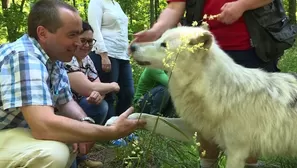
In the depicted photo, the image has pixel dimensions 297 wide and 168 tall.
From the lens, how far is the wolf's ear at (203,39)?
2.75 m

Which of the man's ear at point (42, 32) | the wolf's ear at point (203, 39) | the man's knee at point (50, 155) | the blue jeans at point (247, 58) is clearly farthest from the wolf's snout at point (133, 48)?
the man's knee at point (50, 155)

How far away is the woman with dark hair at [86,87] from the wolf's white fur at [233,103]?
1.45 m

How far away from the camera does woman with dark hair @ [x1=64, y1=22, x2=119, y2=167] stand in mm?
4105

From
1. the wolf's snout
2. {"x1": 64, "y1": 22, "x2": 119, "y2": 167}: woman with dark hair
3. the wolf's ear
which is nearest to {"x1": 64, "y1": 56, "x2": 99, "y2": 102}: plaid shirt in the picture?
{"x1": 64, "y1": 22, "x2": 119, "y2": 167}: woman with dark hair

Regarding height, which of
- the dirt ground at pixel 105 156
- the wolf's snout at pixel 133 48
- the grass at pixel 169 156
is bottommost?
the dirt ground at pixel 105 156

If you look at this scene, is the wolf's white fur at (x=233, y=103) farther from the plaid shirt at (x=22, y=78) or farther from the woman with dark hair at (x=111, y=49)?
the woman with dark hair at (x=111, y=49)

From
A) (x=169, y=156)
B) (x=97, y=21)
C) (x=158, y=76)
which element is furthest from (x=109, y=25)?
(x=169, y=156)

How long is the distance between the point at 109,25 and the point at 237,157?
3236 millimetres

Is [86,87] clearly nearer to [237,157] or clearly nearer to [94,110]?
[94,110]

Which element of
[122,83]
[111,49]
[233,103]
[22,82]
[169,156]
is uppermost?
[22,82]

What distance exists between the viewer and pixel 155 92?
4559 millimetres

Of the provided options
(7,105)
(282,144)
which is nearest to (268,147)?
(282,144)

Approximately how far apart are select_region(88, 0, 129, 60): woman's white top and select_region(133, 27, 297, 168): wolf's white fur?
256 cm

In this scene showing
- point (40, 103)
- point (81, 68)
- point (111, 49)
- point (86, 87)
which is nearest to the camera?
Result: point (40, 103)
